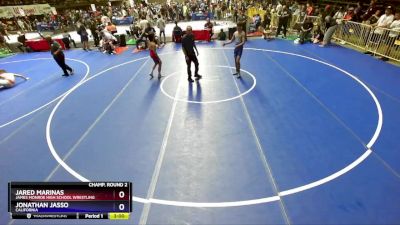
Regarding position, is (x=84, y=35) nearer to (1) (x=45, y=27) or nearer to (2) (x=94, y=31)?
(2) (x=94, y=31)

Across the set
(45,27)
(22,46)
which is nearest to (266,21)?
(22,46)

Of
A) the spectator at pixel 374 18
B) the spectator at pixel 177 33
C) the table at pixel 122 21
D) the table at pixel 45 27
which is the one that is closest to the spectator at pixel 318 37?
the spectator at pixel 374 18

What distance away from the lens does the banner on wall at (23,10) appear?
92.4 ft

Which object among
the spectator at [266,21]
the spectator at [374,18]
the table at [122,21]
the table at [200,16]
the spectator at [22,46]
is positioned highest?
the spectator at [374,18]

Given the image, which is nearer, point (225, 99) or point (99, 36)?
point (225, 99)

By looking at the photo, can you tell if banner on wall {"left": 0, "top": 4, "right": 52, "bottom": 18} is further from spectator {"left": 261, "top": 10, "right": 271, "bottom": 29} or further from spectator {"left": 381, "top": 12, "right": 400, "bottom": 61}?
spectator {"left": 381, "top": 12, "right": 400, "bottom": 61}

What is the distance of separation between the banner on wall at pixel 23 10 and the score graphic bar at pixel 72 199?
103 feet

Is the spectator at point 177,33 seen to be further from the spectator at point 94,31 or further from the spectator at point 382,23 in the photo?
the spectator at point 382,23

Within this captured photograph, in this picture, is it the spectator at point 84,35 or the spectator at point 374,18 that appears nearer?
the spectator at point 374,18

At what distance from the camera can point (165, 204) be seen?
16.3ft

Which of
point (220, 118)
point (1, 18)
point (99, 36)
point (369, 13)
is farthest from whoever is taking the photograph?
point (1, 18)

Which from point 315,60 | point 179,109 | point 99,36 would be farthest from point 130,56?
point 315,60

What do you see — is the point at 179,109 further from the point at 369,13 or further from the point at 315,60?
the point at 369,13

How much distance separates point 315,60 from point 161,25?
10565mm
